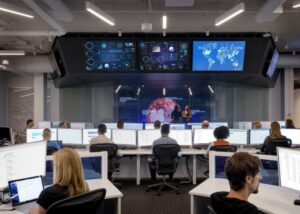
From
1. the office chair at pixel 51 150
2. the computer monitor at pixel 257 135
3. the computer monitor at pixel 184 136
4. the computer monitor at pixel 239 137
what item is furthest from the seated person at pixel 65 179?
the computer monitor at pixel 257 135

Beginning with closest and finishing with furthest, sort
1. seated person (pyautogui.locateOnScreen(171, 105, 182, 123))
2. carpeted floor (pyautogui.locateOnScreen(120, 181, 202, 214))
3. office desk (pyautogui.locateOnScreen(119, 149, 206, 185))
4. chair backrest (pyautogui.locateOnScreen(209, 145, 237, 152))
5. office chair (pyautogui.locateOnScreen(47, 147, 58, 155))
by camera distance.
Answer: carpeted floor (pyautogui.locateOnScreen(120, 181, 202, 214))
office chair (pyautogui.locateOnScreen(47, 147, 58, 155))
chair backrest (pyautogui.locateOnScreen(209, 145, 237, 152))
office desk (pyautogui.locateOnScreen(119, 149, 206, 185))
seated person (pyautogui.locateOnScreen(171, 105, 182, 123))

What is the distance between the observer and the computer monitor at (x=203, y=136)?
721 centimetres

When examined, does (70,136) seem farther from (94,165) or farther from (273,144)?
(273,144)

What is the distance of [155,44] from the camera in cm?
893

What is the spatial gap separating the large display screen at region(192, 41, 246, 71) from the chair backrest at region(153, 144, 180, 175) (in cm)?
358

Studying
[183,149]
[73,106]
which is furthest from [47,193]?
[73,106]

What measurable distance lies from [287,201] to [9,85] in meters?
13.4

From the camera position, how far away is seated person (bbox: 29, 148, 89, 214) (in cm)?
228

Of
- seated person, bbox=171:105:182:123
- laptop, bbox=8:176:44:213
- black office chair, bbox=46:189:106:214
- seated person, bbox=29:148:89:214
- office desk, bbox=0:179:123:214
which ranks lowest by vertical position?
office desk, bbox=0:179:123:214

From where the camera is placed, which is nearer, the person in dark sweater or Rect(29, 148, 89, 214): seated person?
the person in dark sweater

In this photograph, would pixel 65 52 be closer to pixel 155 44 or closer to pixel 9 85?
pixel 155 44

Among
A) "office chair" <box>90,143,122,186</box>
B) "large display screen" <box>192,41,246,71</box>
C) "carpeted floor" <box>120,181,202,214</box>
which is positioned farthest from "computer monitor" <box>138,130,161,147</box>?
"large display screen" <box>192,41,246,71</box>

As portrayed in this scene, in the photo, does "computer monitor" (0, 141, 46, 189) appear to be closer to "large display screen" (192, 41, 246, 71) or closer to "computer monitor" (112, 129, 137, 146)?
"computer monitor" (112, 129, 137, 146)

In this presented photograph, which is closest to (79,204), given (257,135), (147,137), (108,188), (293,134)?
(108,188)
